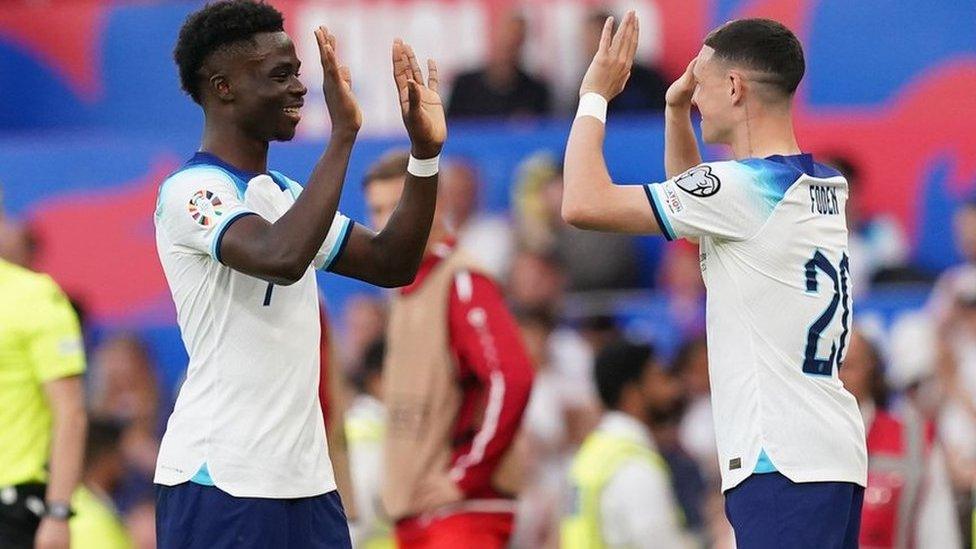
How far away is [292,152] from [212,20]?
23.8ft

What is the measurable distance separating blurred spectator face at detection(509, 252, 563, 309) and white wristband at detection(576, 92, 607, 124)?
6041mm

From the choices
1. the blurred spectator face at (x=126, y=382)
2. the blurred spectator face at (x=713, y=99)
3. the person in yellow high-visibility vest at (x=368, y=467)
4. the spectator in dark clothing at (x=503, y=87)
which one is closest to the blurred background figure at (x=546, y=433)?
the person in yellow high-visibility vest at (x=368, y=467)

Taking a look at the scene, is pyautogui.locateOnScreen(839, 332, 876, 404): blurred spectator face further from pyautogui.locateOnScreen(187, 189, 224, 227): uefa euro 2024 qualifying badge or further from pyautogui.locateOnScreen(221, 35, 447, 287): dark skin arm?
pyautogui.locateOnScreen(187, 189, 224, 227): uefa euro 2024 qualifying badge

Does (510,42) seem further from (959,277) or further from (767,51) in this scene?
(767,51)

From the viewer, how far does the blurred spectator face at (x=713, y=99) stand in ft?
20.5

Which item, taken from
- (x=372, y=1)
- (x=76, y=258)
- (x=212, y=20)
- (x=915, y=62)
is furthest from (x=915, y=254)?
(x=212, y=20)

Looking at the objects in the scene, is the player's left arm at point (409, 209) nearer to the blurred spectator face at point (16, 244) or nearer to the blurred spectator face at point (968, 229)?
the blurred spectator face at point (16, 244)

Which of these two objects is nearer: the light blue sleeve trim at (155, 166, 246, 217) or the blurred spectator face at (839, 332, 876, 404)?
the light blue sleeve trim at (155, 166, 246, 217)

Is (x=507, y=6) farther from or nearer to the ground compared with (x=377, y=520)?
farther from the ground

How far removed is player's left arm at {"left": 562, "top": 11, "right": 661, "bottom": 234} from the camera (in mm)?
6016

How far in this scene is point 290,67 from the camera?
19.6 ft

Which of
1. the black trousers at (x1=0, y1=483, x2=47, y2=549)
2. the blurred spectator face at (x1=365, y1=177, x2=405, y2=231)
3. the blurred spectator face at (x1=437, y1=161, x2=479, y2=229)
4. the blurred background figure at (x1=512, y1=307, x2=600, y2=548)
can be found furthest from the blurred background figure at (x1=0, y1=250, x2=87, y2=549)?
the blurred spectator face at (x1=437, y1=161, x2=479, y2=229)

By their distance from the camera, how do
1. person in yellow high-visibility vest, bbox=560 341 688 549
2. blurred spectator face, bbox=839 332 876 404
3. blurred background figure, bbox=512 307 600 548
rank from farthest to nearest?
blurred background figure, bbox=512 307 600 548 < person in yellow high-visibility vest, bbox=560 341 688 549 < blurred spectator face, bbox=839 332 876 404

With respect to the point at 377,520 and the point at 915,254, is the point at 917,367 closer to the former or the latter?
the point at 915,254
